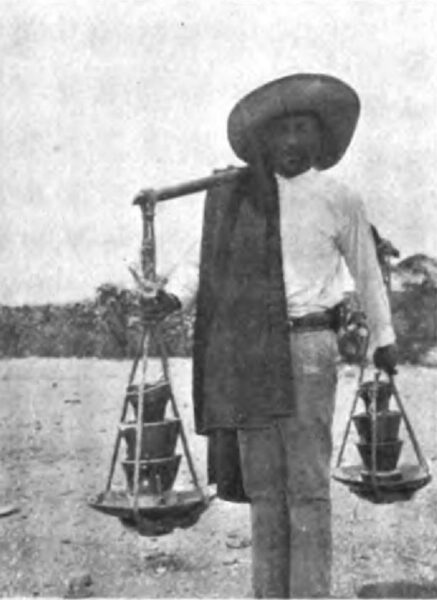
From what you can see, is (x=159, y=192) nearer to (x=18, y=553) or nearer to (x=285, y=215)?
(x=285, y=215)

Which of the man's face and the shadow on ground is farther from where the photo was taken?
the shadow on ground

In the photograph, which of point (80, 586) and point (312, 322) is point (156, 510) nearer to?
point (312, 322)

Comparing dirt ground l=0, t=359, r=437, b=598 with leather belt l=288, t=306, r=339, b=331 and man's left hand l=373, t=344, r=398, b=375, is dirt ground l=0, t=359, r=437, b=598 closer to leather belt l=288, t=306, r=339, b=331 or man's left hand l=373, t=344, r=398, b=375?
man's left hand l=373, t=344, r=398, b=375

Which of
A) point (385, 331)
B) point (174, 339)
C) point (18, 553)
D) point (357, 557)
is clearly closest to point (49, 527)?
point (18, 553)

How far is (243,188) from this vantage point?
140 inches

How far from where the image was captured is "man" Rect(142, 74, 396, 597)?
11.2 ft

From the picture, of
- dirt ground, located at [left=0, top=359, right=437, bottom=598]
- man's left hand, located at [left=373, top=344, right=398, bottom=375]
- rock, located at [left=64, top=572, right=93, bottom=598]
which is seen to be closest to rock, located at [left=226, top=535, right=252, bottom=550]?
dirt ground, located at [left=0, top=359, right=437, bottom=598]

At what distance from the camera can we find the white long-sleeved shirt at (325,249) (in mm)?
3432

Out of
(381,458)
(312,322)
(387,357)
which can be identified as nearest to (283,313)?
(312,322)

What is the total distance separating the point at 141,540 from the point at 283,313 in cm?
176

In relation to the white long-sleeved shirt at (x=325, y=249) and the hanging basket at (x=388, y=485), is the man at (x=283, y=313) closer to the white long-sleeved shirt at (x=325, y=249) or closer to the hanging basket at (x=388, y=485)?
the white long-sleeved shirt at (x=325, y=249)

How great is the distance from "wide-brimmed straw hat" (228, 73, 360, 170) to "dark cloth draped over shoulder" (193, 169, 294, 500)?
15 cm

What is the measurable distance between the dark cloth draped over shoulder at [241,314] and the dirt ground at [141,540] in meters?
0.91

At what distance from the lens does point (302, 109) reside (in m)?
3.50
